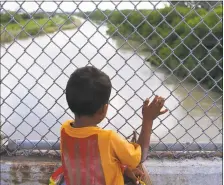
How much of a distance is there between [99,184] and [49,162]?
0.81 metres

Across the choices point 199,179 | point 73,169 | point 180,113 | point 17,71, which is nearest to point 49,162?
point 73,169

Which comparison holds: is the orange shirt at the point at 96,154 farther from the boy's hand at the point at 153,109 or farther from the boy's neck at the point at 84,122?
the boy's hand at the point at 153,109

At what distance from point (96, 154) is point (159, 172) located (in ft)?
2.75

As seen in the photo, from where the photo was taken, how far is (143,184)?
155 centimetres

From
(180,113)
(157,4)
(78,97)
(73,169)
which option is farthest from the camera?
(180,113)

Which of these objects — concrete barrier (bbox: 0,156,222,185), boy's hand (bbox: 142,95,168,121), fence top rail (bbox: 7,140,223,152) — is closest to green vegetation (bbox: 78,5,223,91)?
fence top rail (bbox: 7,140,223,152)

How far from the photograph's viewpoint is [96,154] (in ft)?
4.78

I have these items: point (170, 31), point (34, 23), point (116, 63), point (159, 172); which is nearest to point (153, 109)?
point (159, 172)

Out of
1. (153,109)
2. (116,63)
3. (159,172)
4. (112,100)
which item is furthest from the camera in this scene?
(116,63)

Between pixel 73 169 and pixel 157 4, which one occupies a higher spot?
pixel 157 4

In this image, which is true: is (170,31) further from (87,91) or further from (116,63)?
(116,63)

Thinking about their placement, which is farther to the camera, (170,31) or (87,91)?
(170,31)

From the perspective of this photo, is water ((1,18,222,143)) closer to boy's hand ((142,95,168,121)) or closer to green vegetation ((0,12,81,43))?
green vegetation ((0,12,81,43))

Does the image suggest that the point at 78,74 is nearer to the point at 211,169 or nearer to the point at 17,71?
the point at 211,169
